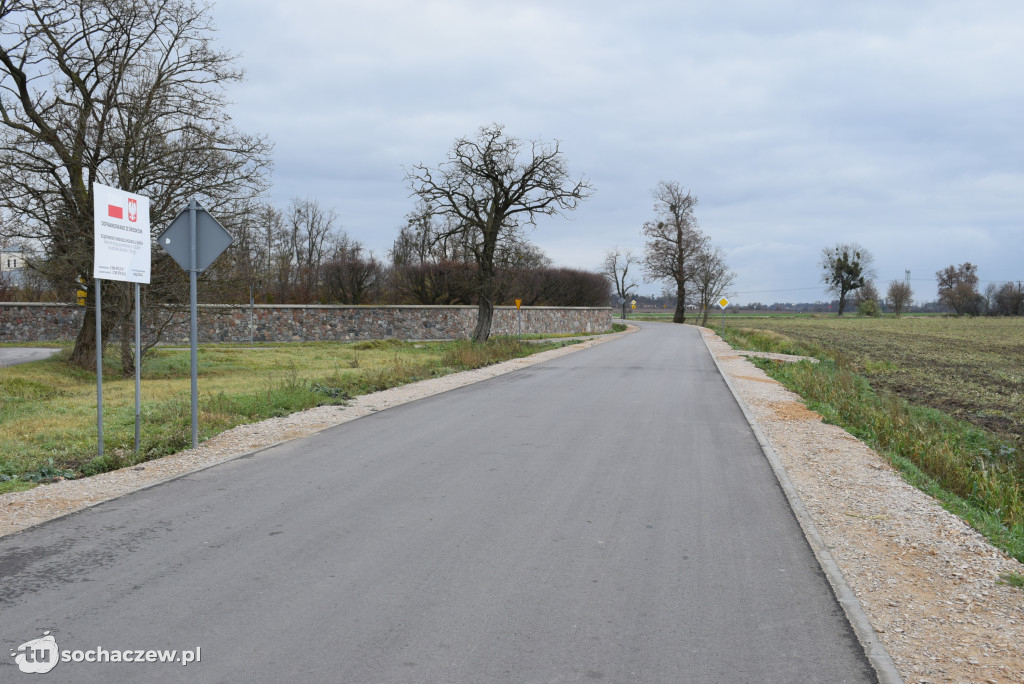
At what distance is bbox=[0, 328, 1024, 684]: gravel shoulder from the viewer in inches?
157

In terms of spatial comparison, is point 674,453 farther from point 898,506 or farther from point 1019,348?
point 1019,348

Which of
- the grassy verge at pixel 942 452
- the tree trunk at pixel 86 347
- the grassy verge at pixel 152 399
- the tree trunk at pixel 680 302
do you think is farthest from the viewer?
the tree trunk at pixel 680 302

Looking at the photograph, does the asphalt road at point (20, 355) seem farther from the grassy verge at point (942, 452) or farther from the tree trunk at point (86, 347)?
the grassy verge at point (942, 452)

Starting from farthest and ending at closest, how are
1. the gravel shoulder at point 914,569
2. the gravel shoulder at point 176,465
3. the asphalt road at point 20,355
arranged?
the asphalt road at point 20,355
the gravel shoulder at point 176,465
the gravel shoulder at point 914,569

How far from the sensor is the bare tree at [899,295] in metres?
110

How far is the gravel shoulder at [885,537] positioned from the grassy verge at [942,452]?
0.29m

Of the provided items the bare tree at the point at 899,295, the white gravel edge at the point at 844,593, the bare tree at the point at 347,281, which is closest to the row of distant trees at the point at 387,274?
the bare tree at the point at 347,281

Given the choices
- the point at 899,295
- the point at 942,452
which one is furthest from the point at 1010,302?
the point at 942,452

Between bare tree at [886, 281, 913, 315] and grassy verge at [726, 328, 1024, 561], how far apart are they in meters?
104

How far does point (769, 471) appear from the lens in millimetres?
8406

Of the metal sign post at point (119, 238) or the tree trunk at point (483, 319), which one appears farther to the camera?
the tree trunk at point (483, 319)

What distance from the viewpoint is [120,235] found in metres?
8.45

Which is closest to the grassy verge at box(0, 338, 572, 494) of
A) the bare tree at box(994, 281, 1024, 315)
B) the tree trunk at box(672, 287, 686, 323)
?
the tree trunk at box(672, 287, 686, 323)

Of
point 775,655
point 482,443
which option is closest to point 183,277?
point 482,443
